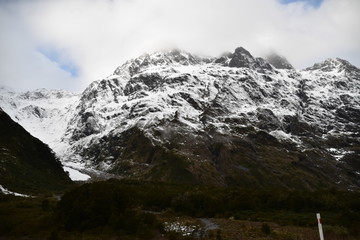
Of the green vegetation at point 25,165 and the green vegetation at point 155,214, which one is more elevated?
the green vegetation at point 25,165

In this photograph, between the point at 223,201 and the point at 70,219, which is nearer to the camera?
the point at 70,219

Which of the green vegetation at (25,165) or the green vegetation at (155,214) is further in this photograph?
the green vegetation at (25,165)

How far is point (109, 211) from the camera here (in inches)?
1950

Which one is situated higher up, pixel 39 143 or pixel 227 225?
pixel 39 143

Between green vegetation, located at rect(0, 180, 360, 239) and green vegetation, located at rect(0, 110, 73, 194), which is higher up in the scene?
green vegetation, located at rect(0, 110, 73, 194)

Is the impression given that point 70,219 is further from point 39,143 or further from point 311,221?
point 39,143

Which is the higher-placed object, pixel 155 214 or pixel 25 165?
pixel 25 165

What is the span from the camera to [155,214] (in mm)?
58031

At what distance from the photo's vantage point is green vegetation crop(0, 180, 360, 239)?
44.6 m

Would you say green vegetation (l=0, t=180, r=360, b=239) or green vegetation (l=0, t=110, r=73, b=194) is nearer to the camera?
green vegetation (l=0, t=180, r=360, b=239)

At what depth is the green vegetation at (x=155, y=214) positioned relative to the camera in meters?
44.6

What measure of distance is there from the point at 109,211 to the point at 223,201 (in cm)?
2596

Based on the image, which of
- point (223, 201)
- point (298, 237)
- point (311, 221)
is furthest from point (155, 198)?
point (298, 237)

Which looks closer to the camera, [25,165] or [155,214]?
[155,214]
